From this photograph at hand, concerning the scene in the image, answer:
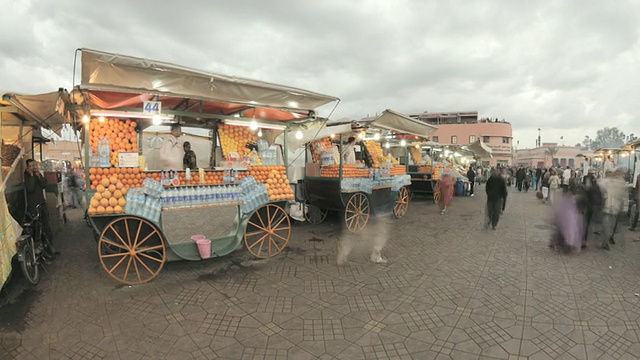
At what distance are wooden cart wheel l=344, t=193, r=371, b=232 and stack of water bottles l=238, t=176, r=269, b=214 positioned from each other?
2.71 meters

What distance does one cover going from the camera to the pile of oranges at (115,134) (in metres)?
4.31

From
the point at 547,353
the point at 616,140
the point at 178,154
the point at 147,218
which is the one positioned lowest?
the point at 547,353

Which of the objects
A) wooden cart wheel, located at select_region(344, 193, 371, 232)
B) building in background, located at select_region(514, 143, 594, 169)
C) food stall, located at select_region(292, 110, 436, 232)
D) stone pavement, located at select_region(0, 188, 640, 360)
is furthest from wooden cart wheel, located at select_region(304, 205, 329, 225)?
building in background, located at select_region(514, 143, 594, 169)

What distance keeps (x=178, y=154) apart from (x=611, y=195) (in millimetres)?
9316

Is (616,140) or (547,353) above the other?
(616,140)

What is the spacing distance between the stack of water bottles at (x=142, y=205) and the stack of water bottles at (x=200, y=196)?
0.14m

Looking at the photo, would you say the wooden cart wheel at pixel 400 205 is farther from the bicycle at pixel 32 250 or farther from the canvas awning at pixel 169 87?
the bicycle at pixel 32 250

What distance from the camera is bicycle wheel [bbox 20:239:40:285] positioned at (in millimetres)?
4020

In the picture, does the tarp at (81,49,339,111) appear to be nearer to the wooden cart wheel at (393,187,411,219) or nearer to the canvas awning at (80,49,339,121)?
the canvas awning at (80,49,339,121)

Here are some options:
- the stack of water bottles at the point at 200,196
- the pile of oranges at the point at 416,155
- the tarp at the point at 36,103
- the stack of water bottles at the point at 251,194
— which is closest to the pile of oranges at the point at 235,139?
the stack of water bottles at the point at 251,194

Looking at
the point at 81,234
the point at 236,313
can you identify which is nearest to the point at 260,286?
the point at 236,313

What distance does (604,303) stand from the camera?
146 inches

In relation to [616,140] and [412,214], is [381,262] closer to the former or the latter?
[412,214]

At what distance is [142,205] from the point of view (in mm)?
4316
